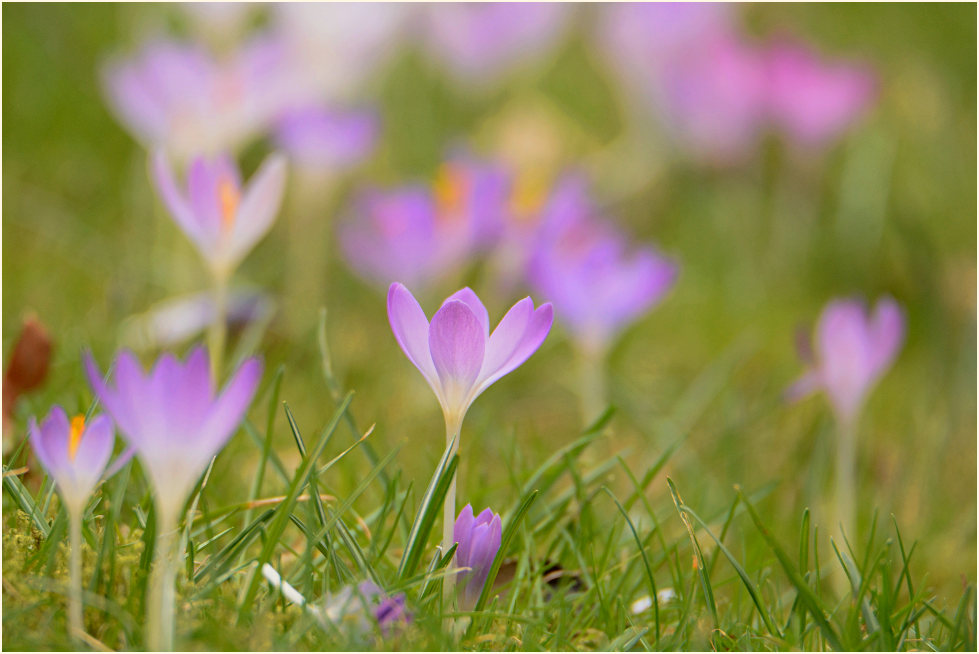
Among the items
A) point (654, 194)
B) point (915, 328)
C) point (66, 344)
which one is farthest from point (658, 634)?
point (654, 194)

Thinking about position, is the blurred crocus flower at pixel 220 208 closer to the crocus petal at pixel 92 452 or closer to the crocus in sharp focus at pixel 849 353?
the crocus petal at pixel 92 452

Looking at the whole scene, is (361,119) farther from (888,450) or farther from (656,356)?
(888,450)

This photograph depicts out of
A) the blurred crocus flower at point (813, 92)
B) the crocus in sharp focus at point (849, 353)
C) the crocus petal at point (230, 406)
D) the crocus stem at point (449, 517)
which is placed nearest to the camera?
the crocus petal at point (230, 406)

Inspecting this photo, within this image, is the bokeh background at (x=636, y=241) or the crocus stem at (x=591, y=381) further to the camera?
the bokeh background at (x=636, y=241)

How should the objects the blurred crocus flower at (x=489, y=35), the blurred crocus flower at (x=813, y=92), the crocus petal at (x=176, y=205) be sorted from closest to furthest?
the crocus petal at (x=176, y=205) < the blurred crocus flower at (x=813, y=92) < the blurred crocus flower at (x=489, y=35)

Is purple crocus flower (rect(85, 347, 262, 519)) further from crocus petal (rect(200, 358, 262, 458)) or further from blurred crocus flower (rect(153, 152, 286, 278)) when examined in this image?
blurred crocus flower (rect(153, 152, 286, 278))

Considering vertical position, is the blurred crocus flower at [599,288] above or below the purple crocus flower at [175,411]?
below

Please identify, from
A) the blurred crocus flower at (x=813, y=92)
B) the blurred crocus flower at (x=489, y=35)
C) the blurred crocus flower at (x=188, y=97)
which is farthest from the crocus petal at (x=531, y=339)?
the blurred crocus flower at (x=489, y=35)

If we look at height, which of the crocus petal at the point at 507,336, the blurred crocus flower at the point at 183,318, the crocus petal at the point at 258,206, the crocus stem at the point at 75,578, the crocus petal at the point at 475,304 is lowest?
the blurred crocus flower at the point at 183,318
